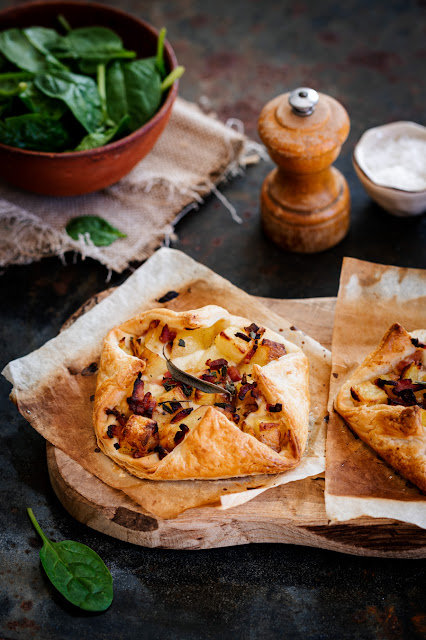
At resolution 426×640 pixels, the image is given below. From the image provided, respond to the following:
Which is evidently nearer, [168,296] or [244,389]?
[244,389]

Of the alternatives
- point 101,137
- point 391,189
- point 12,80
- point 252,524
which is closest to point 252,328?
point 252,524

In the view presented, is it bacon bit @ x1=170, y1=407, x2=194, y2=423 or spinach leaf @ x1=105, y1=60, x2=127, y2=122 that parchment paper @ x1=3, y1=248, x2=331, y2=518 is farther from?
spinach leaf @ x1=105, y1=60, x2=127, y2=122

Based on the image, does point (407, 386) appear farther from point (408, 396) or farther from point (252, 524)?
point (252, 524)

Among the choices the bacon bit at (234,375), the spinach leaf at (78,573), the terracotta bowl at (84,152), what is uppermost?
the terracotta bowl at (84,152)

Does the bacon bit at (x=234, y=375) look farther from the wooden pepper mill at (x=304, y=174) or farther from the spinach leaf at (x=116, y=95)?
the spinach leaf at (x=116, y=95)

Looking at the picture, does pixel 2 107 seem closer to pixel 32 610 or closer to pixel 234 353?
pixel 234 353

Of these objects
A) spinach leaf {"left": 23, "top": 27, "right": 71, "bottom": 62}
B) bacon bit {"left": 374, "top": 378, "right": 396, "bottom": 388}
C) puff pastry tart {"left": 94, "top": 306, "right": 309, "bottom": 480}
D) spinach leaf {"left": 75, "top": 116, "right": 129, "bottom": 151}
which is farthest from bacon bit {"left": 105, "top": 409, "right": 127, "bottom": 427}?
spinach leaf {"left": 23, "top": 27, "right": 71, "bottom": 62}

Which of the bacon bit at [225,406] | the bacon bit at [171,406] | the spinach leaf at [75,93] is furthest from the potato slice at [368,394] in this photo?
the spinach leaf at [75,93]
